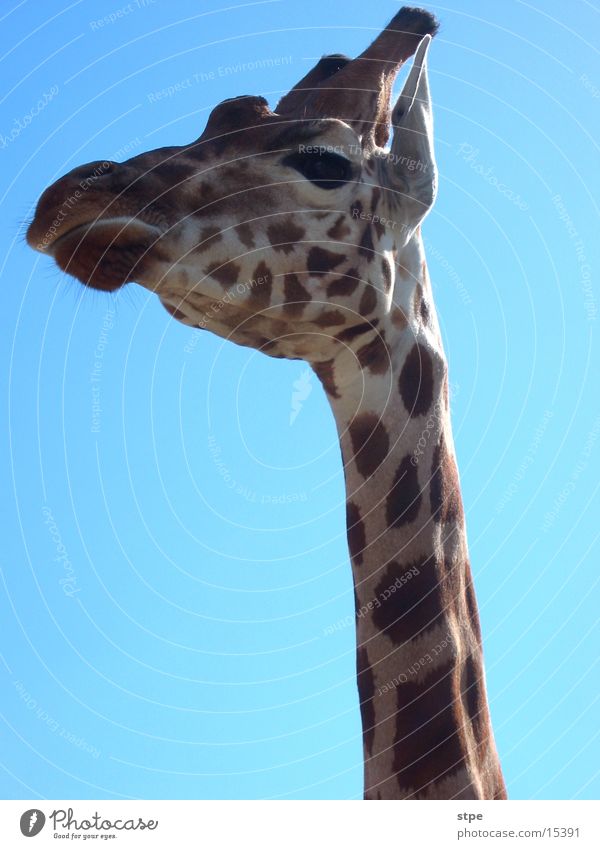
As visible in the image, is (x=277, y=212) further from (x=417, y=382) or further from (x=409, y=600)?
(x=409, y=600)

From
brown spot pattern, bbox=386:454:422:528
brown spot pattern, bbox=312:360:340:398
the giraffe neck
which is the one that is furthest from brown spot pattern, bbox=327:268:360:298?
brown spot pattern, bbox=386:454:422:528

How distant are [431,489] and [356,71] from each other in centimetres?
261

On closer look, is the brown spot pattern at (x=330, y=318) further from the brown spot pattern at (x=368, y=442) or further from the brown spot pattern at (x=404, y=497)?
the brown spot pattern at (x=404, y=497)

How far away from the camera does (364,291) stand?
20.6ft

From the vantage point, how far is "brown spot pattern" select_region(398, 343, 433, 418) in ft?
20.5

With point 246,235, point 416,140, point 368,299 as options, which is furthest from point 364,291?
point 416,140

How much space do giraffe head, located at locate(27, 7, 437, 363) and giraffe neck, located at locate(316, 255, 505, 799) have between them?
332mm

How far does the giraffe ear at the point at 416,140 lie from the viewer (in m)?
6.28

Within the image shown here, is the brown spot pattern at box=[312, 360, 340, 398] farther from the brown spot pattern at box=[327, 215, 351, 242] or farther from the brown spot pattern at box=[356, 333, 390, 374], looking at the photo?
the brown spot pattern at box=[327, 215, 351, 242]

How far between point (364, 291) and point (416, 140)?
0.94 meters

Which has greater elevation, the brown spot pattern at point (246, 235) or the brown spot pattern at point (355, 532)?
the brown spot pattern at point (246, 235)

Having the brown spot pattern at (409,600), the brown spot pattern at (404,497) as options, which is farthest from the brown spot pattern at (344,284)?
the brown spot pattern at (409,600)

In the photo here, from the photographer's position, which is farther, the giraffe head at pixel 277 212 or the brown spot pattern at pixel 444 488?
the brown spot pattern at pixel 444 488

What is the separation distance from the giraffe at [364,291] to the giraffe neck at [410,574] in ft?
0.03
